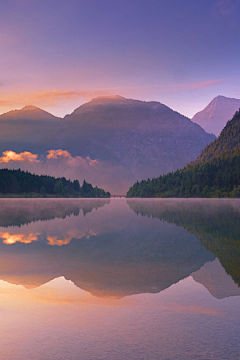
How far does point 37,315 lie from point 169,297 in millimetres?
4591

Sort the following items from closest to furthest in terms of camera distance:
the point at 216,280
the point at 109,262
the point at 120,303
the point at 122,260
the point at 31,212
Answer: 1. the point at 120,303
2. the point at 216,280
3. the point at 109,262
4. the point at 122,260
5. the point at 31,212

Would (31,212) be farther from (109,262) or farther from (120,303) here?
(120,303)

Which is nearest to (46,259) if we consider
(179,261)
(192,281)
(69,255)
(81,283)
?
(69,255)

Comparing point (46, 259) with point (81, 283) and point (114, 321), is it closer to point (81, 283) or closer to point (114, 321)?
point (81, 283)

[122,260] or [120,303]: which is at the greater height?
[120,303]

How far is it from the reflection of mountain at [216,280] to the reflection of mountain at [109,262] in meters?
0.60

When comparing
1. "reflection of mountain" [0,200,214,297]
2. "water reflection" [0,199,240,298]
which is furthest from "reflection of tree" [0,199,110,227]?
"reflection of mountain" [0,200,214,297]

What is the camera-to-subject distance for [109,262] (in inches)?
730

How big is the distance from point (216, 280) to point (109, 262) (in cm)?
630

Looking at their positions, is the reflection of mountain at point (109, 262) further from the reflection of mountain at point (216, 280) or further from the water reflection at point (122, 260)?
the reflection of mountain at point (216, 280)

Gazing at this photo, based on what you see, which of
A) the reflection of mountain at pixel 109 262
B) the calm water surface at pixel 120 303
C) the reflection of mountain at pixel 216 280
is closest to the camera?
the calm water surface at pixel 120 303

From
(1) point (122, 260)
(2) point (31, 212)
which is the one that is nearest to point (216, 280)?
(1) point (122, 260)

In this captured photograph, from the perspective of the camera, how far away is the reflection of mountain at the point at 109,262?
1409 cm

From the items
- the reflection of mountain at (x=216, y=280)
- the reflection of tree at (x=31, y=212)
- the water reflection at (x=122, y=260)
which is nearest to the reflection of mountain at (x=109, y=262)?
the water reflection at (x=122, y=260)
